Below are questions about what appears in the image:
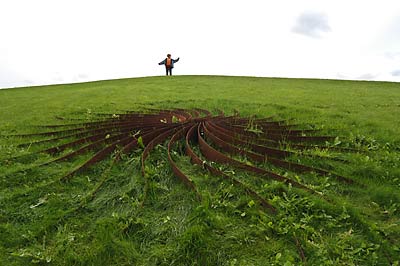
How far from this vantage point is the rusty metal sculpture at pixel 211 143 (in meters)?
2.81

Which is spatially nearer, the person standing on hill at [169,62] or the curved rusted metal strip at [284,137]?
the curved rusted metal strip at [284,137]

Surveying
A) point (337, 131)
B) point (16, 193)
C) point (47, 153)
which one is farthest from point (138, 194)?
point (337, 131)

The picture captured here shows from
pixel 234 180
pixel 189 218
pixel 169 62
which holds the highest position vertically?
pixel 169 62

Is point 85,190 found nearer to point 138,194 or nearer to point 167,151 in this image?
point 138,194

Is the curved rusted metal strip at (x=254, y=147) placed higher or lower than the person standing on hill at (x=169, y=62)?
lower

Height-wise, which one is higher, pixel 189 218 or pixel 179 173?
pixel 179 173

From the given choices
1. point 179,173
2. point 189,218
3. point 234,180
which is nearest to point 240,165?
point 234,180

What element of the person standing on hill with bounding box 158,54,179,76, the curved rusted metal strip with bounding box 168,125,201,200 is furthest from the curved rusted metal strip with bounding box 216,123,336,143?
the person standing on hill with bounding box 158,54,179,76

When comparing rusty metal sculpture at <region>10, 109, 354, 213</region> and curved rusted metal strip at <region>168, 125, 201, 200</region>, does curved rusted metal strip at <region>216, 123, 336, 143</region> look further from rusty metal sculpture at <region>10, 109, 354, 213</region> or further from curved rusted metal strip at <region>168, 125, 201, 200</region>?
curved rusted metal strip at <region>168, 125, 201, 200</region>

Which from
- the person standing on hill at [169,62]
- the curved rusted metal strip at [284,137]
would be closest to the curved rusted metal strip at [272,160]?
the curved rusted metal strip at [284,137]

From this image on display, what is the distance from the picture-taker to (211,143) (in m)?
3.66

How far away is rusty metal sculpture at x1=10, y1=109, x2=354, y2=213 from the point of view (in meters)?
2.81

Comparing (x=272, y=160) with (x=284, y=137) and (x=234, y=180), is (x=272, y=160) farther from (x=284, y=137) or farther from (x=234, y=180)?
(x=284, y=137)

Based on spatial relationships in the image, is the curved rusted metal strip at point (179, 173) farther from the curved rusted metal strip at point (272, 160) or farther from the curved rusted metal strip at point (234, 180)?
the curved rusted metal strip at point (272, 160)
